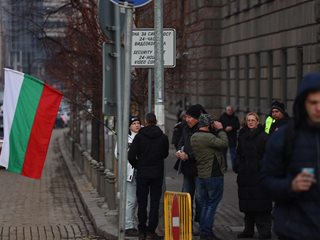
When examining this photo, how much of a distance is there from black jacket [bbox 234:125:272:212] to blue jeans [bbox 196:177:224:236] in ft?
0.99

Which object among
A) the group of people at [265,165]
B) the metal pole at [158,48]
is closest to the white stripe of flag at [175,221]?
the group of people at [265,165]

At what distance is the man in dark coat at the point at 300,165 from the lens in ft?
16.9

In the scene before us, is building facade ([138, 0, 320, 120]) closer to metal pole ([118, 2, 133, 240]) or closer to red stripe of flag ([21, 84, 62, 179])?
red stripe of flag ([21, 84, 62, 179])

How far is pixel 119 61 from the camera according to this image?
956 cm

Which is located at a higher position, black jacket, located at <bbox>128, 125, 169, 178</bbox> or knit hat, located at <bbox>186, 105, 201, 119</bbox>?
knit hat, located at <bbox>186, 105, 201, 119</bbox>

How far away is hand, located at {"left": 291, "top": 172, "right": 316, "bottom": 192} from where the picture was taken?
16.2 ft

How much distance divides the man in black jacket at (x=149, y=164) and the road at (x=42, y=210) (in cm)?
137

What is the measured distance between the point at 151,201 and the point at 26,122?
204 cm

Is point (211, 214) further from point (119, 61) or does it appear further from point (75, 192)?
point (75, 192)

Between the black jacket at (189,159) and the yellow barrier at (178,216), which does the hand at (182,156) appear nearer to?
the black jacket at (189,159)

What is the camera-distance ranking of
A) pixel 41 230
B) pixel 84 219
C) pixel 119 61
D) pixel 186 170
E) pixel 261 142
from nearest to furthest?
pixel 119 61 < pixel 261 142 < pixel 186 170 < pixel 41 230 < pixel 84 219

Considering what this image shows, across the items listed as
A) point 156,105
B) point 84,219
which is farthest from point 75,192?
point 156,105

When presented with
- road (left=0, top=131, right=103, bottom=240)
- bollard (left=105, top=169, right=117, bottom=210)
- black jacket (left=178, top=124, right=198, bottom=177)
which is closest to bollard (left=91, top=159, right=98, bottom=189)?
road (left=0, top=131, right=103, bottom=240)

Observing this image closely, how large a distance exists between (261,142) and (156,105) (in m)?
1.97
